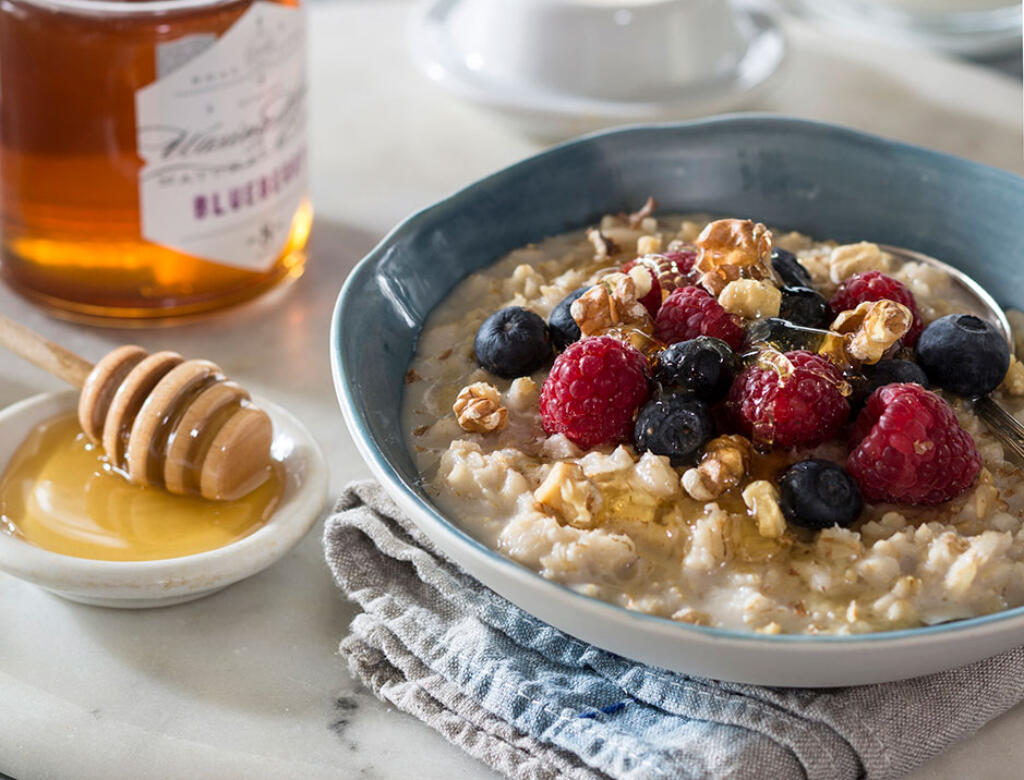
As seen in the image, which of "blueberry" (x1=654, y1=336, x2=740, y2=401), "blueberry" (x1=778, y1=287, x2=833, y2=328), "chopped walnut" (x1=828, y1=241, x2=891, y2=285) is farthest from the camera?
"chopped walnut" (x1=828, y1=241, x2=891, y2=285)

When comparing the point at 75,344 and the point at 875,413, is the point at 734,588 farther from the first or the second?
the point at 75,344

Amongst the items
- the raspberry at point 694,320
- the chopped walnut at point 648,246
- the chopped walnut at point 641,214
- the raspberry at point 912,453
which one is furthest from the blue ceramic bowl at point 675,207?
the raspberry at point 912,453

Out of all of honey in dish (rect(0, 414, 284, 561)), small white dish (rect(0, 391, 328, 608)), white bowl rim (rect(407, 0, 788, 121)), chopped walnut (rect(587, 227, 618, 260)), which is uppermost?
chopped walnut (rect(587, 227, 618, 260))

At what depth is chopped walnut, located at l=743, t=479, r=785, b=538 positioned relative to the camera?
0.98m

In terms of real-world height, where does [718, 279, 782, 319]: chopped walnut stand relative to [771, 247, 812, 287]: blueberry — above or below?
above

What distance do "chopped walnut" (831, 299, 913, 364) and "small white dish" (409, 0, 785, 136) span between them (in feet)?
2.31

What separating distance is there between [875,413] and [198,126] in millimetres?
747

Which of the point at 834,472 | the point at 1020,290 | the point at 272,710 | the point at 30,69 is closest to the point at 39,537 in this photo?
the point at 272,710

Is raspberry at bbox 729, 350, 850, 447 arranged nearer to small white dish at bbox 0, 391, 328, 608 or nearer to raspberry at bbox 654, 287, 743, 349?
raspberry at bbox 654, 287, 743, 349

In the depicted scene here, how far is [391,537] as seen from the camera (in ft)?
3.75

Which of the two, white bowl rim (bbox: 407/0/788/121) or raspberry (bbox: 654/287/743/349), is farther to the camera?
white bowl rim (bbox: 407/0/788/121)

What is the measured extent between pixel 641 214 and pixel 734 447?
17.4 inches

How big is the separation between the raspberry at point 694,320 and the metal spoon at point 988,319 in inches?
8.8

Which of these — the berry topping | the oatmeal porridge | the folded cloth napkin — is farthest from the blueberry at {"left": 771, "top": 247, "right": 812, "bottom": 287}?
the folded cloth napkin
